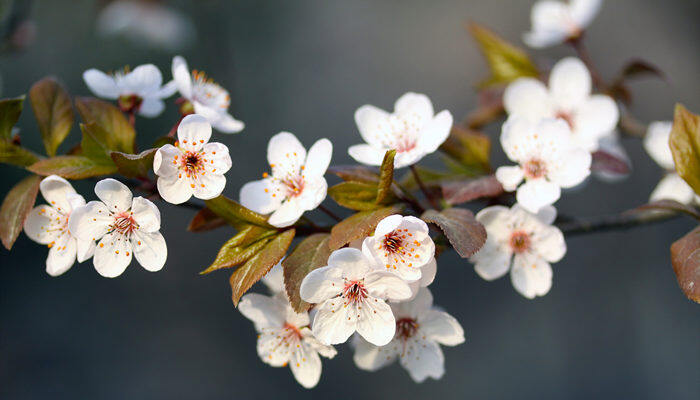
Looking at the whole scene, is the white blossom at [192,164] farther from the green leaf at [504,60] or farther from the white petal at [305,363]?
the green leaf at [504,60]

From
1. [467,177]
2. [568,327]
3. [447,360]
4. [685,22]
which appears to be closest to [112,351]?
[447,360]

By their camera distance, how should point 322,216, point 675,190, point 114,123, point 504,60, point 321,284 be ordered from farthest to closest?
point 322,216, point 504,60, point 675,190, point 114,123, point 321,284

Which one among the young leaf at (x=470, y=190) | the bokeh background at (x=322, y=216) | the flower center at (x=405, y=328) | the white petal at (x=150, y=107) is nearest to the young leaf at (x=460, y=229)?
the young leaf at (x=470, y=190)

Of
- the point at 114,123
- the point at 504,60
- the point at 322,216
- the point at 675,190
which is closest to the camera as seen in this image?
the point at 114,123

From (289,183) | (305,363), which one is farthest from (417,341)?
(289,183)

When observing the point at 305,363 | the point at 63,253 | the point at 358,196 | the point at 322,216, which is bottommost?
the point at 322,216

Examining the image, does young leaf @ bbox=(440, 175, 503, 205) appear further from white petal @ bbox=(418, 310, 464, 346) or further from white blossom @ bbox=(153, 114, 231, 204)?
white blossom @ bbox=(153, 114, 231, 204)

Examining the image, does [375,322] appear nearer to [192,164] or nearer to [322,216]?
[192,164]
